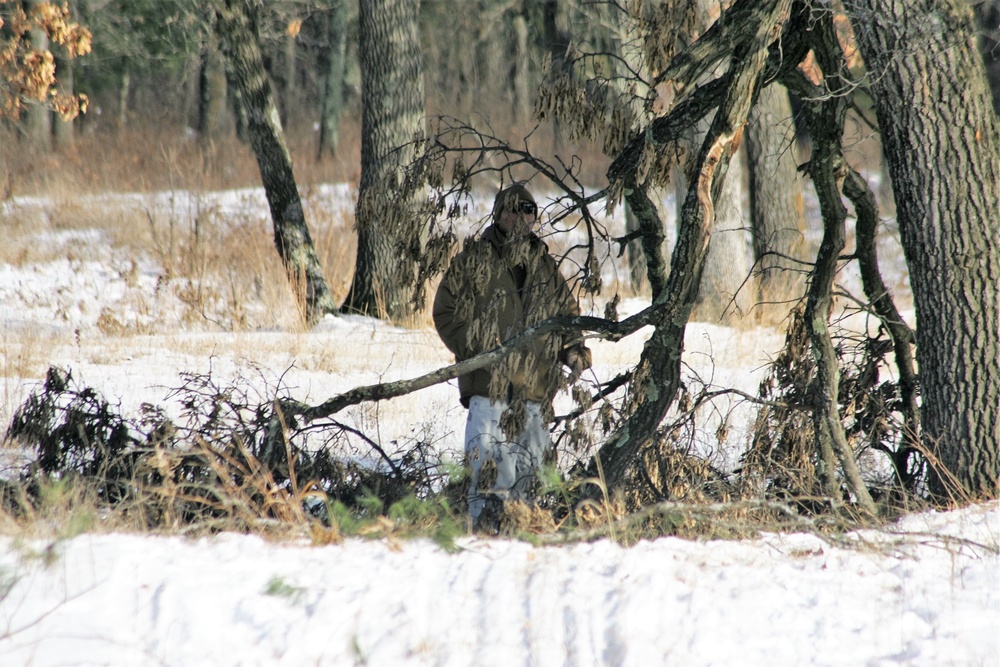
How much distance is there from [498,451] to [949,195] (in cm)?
252

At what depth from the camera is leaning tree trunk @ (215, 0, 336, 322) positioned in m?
9.86

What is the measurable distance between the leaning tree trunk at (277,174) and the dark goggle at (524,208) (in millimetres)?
5493

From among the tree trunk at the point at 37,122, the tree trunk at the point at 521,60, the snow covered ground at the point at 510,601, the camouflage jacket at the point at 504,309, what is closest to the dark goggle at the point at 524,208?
the camouflage jacket at the point at 504,309

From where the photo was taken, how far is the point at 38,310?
436 inches

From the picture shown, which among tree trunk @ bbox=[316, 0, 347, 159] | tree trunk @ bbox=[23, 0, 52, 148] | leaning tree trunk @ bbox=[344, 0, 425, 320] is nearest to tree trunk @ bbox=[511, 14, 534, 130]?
tree trunk @ bbox=[316, 0, 347, 159]

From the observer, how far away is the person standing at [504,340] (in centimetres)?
464

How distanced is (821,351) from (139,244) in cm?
1167

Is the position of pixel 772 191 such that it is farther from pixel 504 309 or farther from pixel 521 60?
pixel 521 60

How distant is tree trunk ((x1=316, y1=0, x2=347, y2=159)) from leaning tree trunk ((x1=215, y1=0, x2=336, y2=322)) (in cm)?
1226

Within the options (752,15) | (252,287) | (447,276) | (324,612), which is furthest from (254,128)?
(324,612)

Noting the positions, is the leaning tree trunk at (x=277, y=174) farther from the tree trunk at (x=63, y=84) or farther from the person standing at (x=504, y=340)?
the tree trunk at (x=63, y=84)

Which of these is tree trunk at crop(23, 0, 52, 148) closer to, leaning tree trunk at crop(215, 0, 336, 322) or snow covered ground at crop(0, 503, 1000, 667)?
leaning tree trunk at crop(215, 0, 336, 322)

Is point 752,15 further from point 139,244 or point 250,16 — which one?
point 139,244

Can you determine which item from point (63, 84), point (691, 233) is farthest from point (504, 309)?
point (63, 84)
